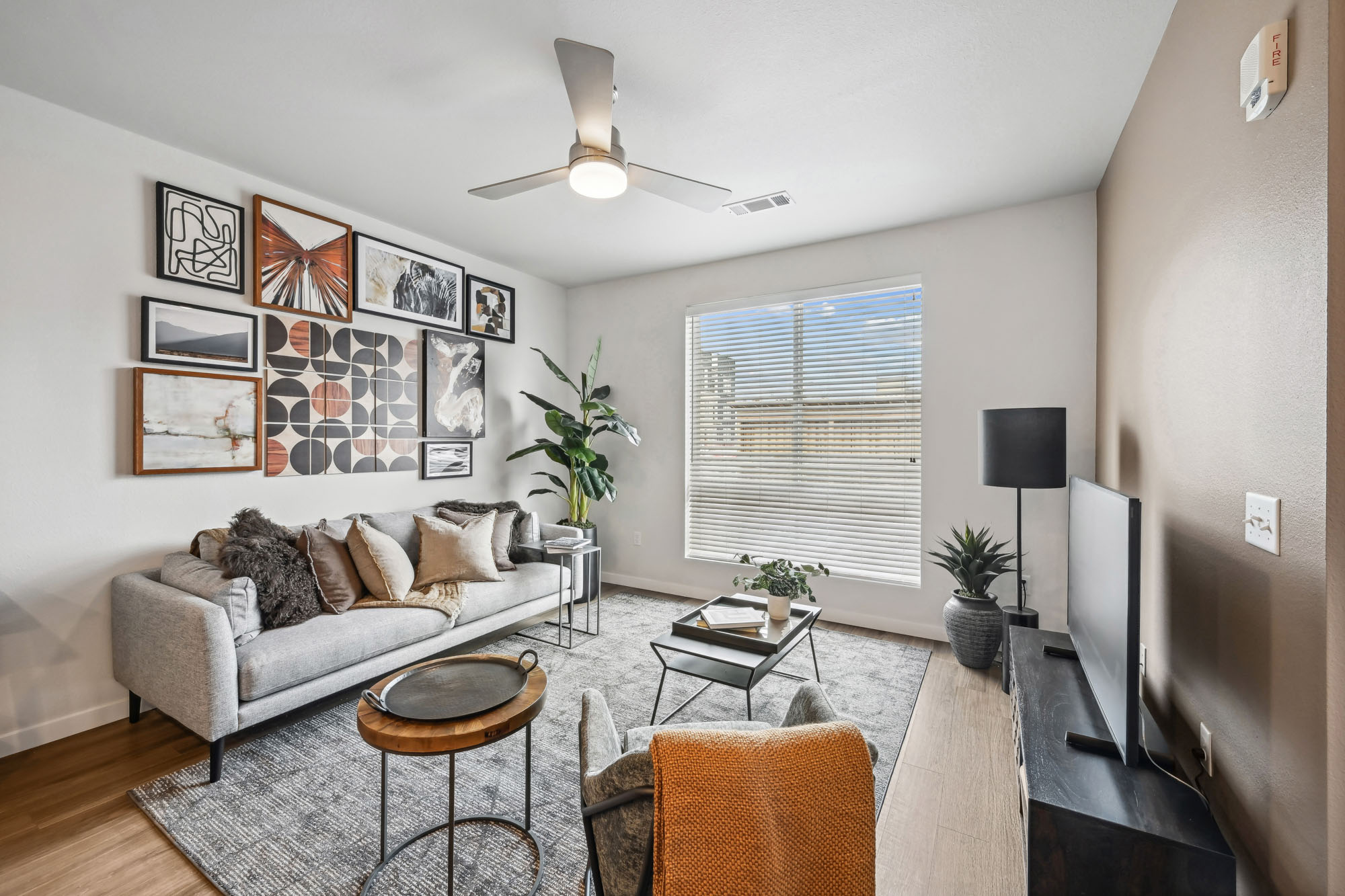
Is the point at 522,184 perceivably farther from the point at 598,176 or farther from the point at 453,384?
the point at 453,384

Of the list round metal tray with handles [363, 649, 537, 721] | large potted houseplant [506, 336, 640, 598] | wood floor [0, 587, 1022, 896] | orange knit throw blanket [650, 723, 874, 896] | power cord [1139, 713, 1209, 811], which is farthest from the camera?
large potted houseplant [506, 336, 640, 598]

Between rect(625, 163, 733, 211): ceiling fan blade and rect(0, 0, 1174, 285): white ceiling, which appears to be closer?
rect(0, 0, 1174, 285): white ceiling

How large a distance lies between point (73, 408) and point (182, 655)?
1.27 metres

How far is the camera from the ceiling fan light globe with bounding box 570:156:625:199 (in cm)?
203

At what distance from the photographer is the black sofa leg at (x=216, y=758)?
2.10 m

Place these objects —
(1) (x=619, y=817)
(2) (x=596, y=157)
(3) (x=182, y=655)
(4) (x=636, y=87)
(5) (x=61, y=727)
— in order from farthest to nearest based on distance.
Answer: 1. (5) (x=61, y=727)
2. (4) (x=636, y=87)
3. (3) (x=182, y=655)
4. (2) (x=596, y=157)
5. (1) (x=619, y=817)

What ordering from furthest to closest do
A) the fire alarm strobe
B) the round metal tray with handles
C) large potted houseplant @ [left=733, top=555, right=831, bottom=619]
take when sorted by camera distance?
large potted houseplant @ [left=733, top=555, right=831, bottom=619]
the round metal tray with handles
the fire alarm strobe

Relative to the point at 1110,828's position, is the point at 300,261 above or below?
above

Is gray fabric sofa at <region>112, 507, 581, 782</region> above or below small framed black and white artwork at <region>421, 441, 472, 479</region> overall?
below

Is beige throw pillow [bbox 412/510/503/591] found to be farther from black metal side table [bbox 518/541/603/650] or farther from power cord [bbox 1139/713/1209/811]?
power cord [bbox 1139/713/1209/811]

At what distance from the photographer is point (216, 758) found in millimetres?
2107

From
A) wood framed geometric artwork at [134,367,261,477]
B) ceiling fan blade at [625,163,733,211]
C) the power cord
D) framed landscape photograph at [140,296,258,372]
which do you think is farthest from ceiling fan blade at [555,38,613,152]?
the power cord

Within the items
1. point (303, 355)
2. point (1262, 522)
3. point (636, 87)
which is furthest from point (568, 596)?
point (1262, 522)

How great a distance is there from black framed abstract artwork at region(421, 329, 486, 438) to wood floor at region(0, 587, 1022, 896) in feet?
7.24
